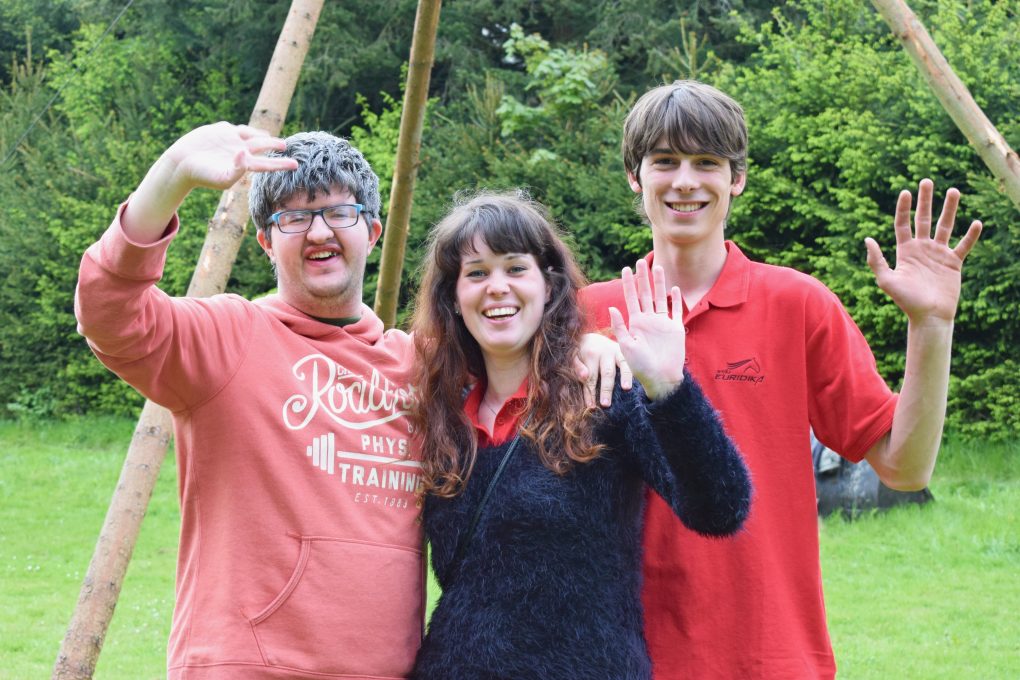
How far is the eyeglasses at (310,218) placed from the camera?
246 cm

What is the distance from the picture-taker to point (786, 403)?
8.05 feet

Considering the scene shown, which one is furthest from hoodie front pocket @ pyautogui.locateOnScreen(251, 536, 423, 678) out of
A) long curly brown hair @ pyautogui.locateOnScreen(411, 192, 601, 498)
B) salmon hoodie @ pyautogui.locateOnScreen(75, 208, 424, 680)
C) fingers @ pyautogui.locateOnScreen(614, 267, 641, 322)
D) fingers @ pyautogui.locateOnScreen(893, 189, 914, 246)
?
fingers @ pyautogui.locateOnScreen(893, 189, 914, 246)

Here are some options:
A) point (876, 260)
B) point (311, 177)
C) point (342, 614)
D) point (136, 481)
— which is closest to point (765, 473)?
point (876, 260)

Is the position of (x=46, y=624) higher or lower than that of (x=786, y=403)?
lower

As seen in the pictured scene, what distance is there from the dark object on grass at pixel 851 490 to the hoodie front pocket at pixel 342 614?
6.59m

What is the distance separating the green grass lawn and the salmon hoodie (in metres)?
4.25

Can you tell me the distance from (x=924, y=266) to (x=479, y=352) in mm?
1010

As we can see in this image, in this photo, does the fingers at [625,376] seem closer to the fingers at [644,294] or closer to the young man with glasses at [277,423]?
the young man with glasses at [277,423]

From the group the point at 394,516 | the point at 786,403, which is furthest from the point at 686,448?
the point at 394,516

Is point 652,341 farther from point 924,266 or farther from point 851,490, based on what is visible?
point 851,490

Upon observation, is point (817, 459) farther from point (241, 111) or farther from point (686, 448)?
point (241, 111)

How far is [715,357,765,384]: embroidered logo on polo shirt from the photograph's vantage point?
246cm

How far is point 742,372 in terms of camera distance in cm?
246

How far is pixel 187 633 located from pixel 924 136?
28.5ft
